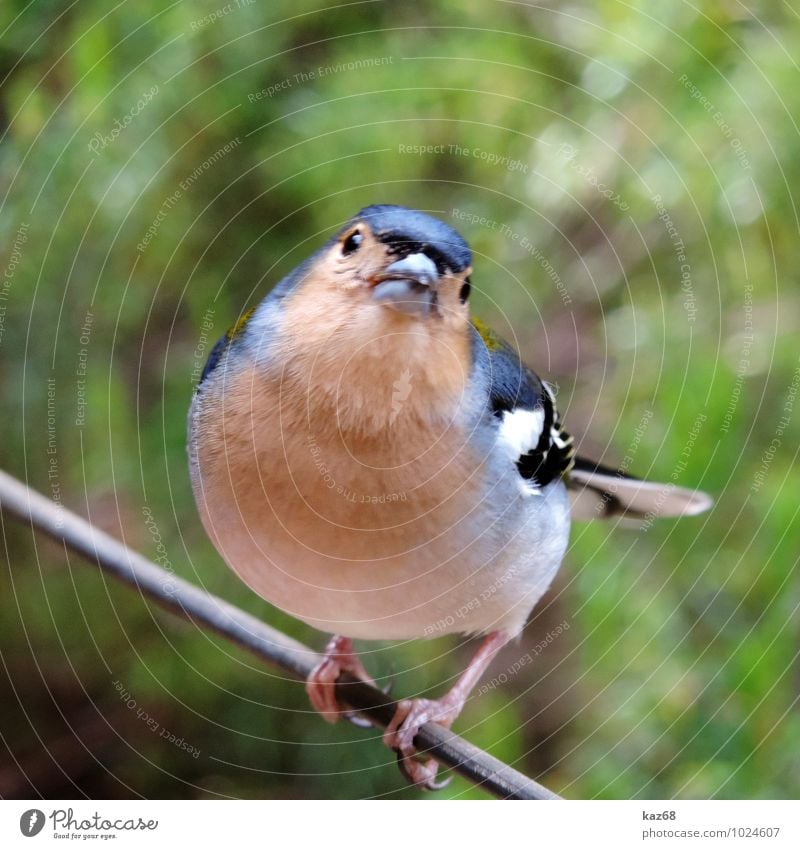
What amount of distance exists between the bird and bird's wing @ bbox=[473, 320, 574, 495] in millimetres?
10

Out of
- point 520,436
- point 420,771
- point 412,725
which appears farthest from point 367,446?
point 420,771

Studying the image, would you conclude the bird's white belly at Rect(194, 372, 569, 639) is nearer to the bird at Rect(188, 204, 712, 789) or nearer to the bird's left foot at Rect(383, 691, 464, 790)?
the bird at Rect(188, 204, 712, 789)

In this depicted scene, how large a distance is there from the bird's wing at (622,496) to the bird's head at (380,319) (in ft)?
1.02

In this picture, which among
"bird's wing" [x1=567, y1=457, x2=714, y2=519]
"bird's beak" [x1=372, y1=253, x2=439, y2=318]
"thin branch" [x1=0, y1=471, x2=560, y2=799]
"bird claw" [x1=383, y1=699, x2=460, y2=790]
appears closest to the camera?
"bird's beak" [x1=372, y1=253, x2=439, y2=318]

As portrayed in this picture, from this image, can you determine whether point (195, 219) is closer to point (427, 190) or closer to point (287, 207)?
point (287, 207)

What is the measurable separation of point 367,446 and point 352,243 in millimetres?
153

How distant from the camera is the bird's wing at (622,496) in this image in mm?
980

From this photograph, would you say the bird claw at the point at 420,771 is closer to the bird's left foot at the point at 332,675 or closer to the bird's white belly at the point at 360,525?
the bird's left foot at the point at 332,675

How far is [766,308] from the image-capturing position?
1059mm

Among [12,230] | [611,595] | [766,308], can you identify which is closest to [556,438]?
[611,595]

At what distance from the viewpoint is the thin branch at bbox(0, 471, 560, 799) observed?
30.1 inches

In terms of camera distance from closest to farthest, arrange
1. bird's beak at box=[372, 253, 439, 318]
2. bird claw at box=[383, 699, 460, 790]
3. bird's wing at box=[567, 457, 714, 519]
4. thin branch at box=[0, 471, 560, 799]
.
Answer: bird's beak at box=[372, 253, 439, 318]
thin branch at box=[0, 471, 560, 799]
bird claw at box=[383, 699, 460, 790]
bird's wing at box=[567, 457, 714, 519]

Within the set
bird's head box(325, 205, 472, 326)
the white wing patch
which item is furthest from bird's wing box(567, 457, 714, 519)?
bird's head box(325, 205, 472, 326)

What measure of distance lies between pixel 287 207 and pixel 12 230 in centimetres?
27
